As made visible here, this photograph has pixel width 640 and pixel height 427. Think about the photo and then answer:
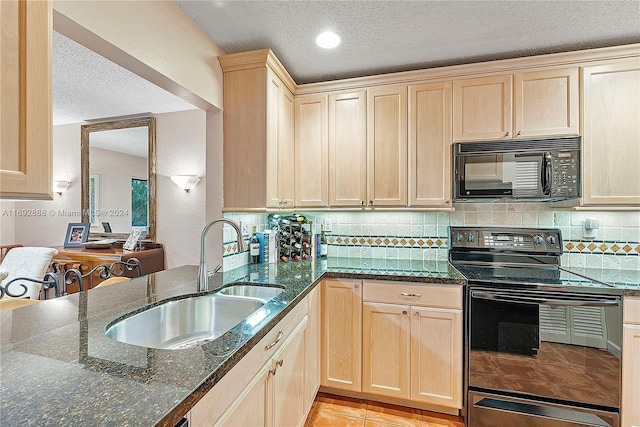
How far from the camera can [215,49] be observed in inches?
79.8

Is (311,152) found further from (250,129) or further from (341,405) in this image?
(341,405)

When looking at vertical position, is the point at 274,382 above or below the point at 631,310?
below

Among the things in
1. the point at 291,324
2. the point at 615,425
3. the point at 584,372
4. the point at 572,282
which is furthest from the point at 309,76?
the point at 615,425

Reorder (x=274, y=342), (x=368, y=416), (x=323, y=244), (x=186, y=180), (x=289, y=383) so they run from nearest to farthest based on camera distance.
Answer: (x=274, y=342) < (x=289, y=383) < (x=368, y=416) < (x=323, y=244) < (x=186, y=180)

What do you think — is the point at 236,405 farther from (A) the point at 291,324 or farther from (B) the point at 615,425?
(B) the point at 615,425

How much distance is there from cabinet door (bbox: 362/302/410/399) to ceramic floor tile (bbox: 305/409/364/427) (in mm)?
197

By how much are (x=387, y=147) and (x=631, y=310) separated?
173 cm

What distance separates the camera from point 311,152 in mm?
2564

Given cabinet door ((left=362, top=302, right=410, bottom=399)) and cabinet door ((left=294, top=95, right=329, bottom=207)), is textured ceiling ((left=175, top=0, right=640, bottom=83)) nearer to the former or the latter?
cabinet door ((left=294, top=95, right=329, bottom=207))

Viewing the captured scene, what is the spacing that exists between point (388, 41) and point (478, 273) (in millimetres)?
1646

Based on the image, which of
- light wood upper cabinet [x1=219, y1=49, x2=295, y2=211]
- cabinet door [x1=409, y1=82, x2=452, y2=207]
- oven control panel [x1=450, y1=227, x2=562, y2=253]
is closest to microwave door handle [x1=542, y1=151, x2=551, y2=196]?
oven control panel [x1=450, y1=227, x2=562, y2=253]

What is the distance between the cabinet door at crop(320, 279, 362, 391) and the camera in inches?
83.0

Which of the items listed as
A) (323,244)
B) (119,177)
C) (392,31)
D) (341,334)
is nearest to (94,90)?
(119,177)

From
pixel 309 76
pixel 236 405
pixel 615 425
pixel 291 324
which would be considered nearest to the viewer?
pixel 236 405
